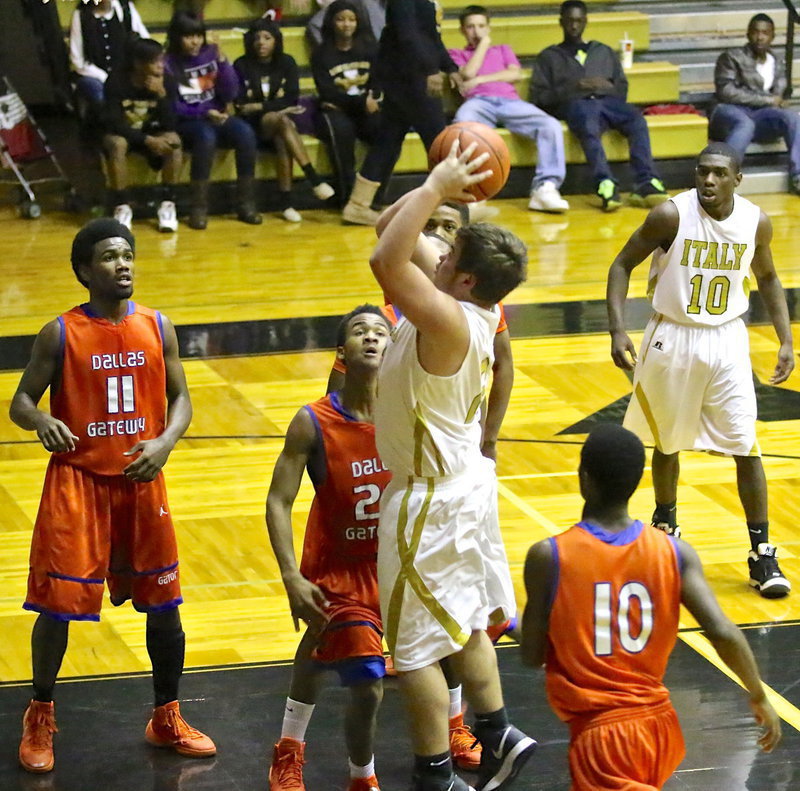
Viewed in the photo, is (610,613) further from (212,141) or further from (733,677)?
(212,141)

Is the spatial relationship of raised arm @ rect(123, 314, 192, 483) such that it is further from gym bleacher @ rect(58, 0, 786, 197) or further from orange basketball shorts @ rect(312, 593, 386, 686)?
gym bleacher @ rect(58, 0, 786, 197)

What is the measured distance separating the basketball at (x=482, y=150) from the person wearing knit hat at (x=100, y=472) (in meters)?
0.93

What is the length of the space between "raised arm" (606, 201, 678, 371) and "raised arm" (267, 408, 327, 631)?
6.32 feet

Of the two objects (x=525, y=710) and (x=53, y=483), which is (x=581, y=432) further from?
(x=53, y=483)

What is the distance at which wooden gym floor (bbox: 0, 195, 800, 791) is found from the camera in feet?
14.2

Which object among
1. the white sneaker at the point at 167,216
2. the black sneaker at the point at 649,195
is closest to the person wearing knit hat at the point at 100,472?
the white sneaker at the point at 167,216

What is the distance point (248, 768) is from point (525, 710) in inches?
35.0

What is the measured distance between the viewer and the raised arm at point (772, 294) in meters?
5.51

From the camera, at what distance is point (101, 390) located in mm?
4168

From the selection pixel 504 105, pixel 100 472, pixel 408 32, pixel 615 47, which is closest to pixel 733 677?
pixel 100 472

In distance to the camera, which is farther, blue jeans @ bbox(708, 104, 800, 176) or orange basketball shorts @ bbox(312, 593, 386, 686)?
blue jeans @ bbox(708, 104, 800, 176)

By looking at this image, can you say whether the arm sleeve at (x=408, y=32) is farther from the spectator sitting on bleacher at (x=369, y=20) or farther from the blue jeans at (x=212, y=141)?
the blue jeans at (x=212, y=141)

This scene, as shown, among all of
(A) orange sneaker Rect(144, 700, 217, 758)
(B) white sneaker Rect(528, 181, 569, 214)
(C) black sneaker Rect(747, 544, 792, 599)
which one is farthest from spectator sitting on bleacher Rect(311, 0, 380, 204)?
(A) orange sneaker Rect(144, 700, 217, 758)

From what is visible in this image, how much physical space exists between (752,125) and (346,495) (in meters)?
10.2
